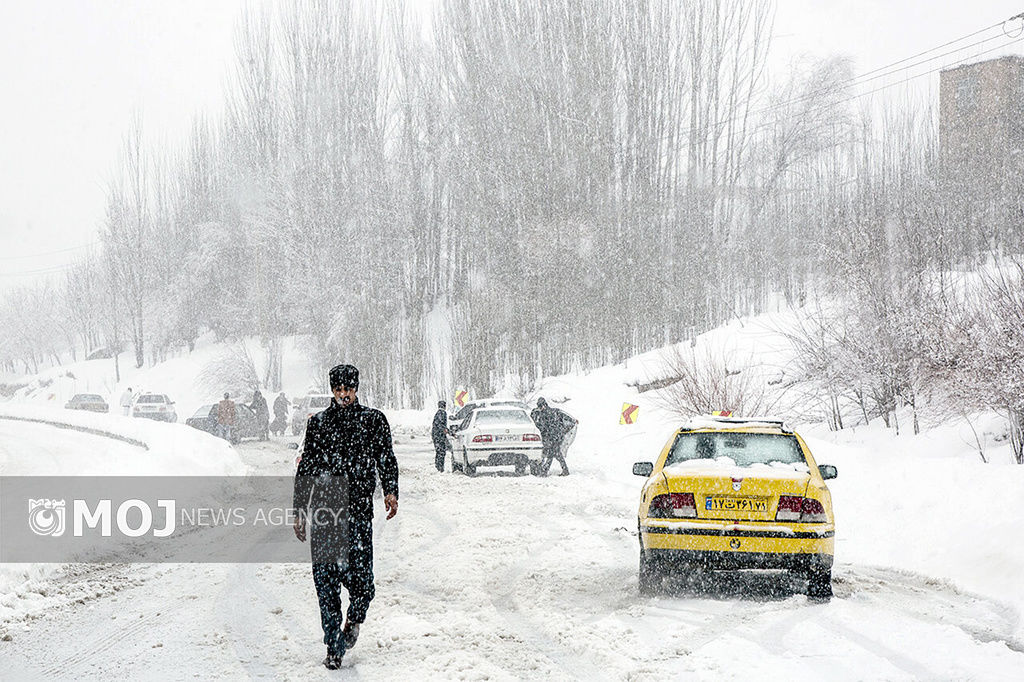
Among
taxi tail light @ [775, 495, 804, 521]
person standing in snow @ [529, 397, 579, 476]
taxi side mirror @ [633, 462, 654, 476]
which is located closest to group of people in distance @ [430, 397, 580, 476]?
person standing in snow @ [529, 397, 579, 476]

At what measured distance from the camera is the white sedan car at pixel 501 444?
22078 millimetres

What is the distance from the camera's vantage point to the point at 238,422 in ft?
118

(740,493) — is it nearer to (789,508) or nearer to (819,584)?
(789,508)

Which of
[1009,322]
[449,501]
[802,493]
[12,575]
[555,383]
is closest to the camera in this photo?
[802,493]

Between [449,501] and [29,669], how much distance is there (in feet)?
35.9

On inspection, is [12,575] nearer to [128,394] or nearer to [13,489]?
[13,489]

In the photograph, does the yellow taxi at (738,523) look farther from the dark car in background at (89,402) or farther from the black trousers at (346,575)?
the dark car in background at (89,402)

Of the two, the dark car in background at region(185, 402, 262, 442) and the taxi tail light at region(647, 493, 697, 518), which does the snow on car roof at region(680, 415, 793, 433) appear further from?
the dark car in background at region(185, 402, 262, 442)

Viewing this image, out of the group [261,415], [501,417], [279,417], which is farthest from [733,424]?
[279,417]

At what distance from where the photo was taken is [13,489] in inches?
683

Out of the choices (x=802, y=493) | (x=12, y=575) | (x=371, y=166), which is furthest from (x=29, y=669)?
(x=371, y=166)

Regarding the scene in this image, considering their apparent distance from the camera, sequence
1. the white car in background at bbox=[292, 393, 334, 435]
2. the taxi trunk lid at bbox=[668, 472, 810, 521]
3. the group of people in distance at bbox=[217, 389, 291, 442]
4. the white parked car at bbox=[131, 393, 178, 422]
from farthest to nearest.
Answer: the white parked car at bbox=[131, 393, 178, 422], the white car in background at bbox=[292, 393, 334, 435], the group of people in distance at bbox=[217, 389, 291, 442], the taxi trunk lid at bbox=[668, 472, 810, 521]

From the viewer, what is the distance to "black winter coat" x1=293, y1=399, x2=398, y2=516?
6.76 meters

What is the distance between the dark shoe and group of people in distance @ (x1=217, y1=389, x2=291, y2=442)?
27.3 meters
